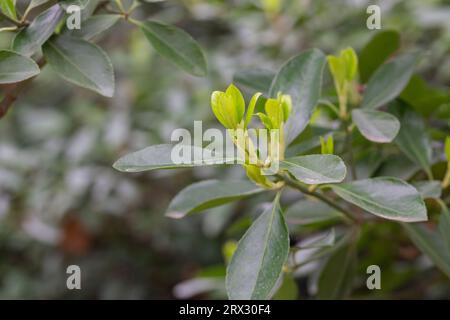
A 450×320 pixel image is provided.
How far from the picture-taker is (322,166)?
2.10ft

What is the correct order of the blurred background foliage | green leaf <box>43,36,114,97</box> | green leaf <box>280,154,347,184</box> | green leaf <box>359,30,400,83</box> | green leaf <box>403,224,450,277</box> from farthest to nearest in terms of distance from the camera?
the blurred background foliage → green leaf <box>359,30,400,83</box> → green leaf <box>403,224,450,277</box> → green leaf <box>43,36,114,97</box> → green leaf <box>280,154,347,184</box>

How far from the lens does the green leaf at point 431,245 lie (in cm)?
84

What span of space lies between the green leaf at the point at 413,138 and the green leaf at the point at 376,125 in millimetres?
98

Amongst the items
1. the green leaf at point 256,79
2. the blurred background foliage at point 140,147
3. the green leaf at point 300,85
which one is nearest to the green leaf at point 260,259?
the green leaf at point 300,85

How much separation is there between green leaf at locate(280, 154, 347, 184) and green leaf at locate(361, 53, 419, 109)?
0.87 feet

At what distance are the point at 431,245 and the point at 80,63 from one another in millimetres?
535

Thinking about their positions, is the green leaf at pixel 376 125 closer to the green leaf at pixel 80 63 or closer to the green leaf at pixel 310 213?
the green leaf at pixel 310 213

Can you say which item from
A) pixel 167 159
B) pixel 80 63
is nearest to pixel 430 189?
pixel 167 159

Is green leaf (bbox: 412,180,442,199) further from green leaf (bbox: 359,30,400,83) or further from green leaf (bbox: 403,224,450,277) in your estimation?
green leaf (bbox: 359,30,400,83)

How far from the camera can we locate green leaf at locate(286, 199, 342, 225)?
3.00ft

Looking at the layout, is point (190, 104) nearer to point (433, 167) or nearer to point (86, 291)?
point (86, 291)

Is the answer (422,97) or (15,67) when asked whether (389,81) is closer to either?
(422,97)

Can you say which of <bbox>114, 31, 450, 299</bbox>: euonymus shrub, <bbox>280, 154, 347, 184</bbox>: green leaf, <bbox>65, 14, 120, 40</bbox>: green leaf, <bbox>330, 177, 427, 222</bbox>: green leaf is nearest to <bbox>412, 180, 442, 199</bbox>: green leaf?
<bbox>114, 31, 450, 299</bbox>: euonymus shrub
